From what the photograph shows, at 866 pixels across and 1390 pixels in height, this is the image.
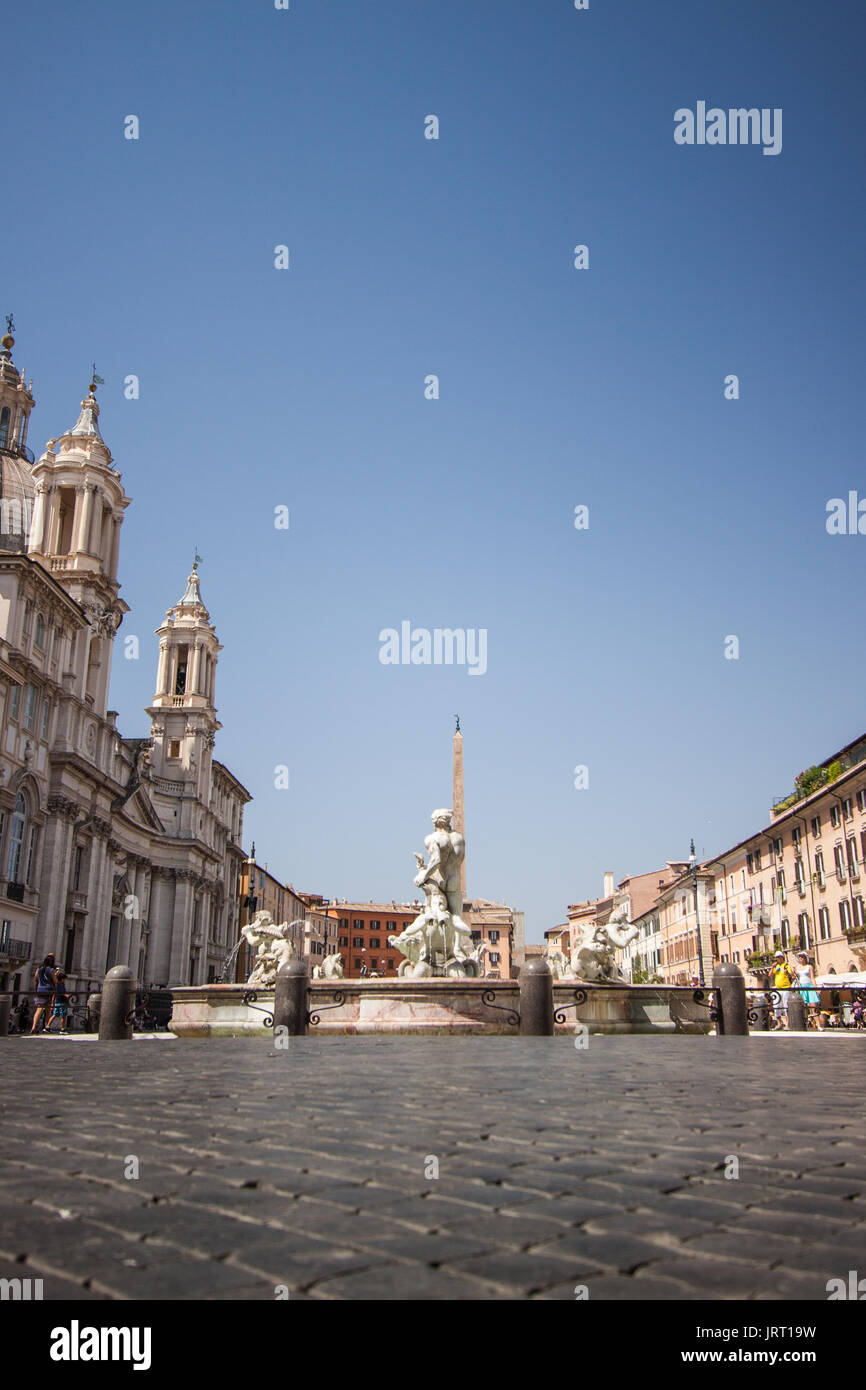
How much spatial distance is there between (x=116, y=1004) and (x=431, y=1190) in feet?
45.6

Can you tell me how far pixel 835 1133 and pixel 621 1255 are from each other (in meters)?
2.81

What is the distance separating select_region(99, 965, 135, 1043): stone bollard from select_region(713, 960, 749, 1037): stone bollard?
358 inches

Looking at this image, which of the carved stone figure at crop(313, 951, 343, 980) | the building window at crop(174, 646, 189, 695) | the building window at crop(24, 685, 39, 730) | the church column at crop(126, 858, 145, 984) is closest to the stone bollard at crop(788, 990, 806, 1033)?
the carved stone figure at crop(313, 951, 343, 980)

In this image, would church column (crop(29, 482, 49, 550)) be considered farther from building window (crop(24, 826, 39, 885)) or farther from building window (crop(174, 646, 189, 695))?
building window (crop(174, 646, 189, 695))

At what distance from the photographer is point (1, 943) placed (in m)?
38.5

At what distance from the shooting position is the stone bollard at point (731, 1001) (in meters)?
16.3

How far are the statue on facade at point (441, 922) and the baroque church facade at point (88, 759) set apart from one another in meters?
24.4

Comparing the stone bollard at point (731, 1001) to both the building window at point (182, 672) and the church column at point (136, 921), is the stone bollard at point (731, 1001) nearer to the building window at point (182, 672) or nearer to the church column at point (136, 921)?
the church column at point (136, 921)

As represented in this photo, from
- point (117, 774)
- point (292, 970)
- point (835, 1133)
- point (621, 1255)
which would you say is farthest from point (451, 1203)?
point (117, 774)

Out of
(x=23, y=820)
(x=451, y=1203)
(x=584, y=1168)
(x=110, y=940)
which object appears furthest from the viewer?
(x=110, y=940)

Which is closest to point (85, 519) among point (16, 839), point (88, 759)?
point (88, 759)

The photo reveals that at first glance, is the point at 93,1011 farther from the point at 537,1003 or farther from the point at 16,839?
the point at 537,1003

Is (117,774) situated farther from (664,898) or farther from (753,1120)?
(753,1120)

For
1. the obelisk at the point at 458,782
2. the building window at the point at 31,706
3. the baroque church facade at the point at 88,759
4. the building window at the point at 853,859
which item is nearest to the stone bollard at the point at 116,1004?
the obelisk at the point at 458,782
